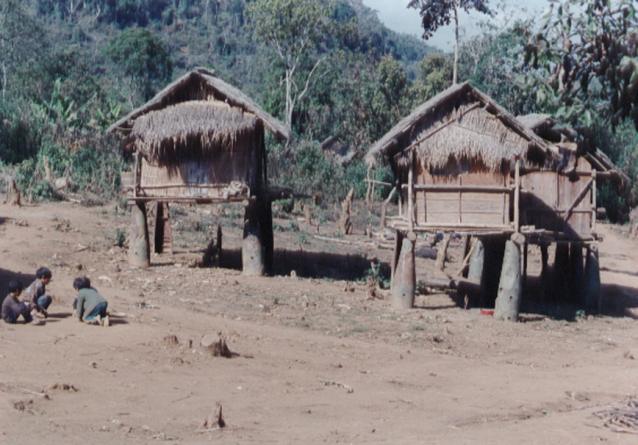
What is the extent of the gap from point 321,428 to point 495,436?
1937mm

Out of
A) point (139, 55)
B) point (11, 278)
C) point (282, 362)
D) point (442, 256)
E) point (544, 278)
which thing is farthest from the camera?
point (139, 55)

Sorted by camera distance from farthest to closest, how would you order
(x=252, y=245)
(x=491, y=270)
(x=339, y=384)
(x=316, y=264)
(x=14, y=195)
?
1. (x=14, y=195)
2. (x=316, y=264)
3. (x=491, y=270)
4. (x=252, y=245)
5. (x=339, y=384)

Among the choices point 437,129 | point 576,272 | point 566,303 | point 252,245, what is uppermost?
point 437,129

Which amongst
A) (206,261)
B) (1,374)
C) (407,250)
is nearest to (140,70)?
(206,261)

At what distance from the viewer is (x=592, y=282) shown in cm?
2552

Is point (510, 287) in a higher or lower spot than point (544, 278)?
higher

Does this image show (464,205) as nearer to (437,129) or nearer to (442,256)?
(437,129)

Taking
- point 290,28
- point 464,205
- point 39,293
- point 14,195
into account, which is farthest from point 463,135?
point 290,28

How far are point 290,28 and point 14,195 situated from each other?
22106 mm

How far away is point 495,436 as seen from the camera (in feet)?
39.0

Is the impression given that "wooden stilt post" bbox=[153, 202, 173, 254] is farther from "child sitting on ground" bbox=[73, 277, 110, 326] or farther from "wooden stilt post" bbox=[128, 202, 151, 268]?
"child sitting on ground" bbox=[73, 277, 110, 326]

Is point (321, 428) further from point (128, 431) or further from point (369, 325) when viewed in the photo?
point (369, 325)

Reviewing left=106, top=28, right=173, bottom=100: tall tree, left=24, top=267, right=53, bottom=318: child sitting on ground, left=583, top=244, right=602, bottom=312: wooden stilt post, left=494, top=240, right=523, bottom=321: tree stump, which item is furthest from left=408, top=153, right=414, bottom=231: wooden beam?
left=106, top=28, right=173, bottom=100: tall tree

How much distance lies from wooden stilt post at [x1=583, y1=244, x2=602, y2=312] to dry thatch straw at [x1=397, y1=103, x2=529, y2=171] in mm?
4434
